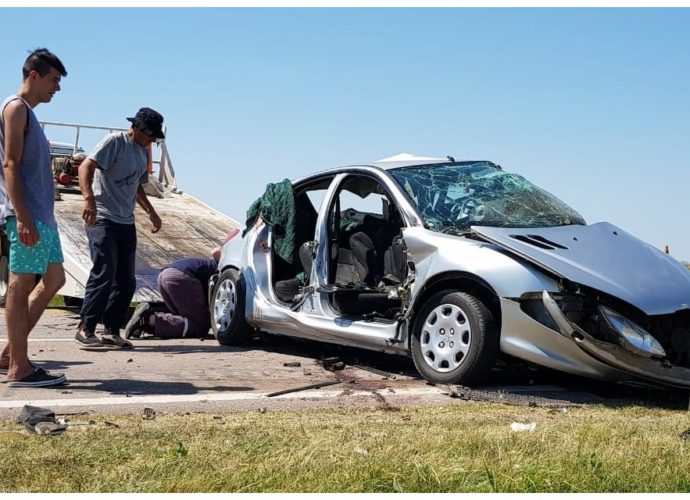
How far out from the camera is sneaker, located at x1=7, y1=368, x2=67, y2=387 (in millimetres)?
6047

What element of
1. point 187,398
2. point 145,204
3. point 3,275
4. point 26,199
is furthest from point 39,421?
point 3,275

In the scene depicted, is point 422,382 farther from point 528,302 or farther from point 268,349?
point 268,349

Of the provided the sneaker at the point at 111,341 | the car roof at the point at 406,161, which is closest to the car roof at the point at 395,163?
the car roof at the point at 406,161

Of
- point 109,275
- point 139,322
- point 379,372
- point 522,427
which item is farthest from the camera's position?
point 139,322

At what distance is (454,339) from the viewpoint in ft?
20.9

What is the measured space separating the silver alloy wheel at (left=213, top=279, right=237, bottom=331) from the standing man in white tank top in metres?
2.52

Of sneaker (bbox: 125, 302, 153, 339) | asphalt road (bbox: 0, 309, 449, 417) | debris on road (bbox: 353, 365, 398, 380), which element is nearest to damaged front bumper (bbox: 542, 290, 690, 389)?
asphalt road (bbox: 0, 309, 449, 417)

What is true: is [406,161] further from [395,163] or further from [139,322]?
[139,322]

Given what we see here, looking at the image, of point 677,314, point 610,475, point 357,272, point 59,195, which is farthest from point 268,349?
point 59,195

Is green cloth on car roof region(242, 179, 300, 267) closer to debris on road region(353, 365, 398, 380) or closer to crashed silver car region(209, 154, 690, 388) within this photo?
crashed silver car region(209, 154, 690, 388)

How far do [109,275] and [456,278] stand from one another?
10.7 ft

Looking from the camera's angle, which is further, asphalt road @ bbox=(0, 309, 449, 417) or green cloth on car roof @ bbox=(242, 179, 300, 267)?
green cloth on car roof @ bbox=(242, 179, 300, 267)

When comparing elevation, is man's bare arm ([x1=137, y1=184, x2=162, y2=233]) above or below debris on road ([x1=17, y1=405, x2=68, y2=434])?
above

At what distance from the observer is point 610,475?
3.79m
